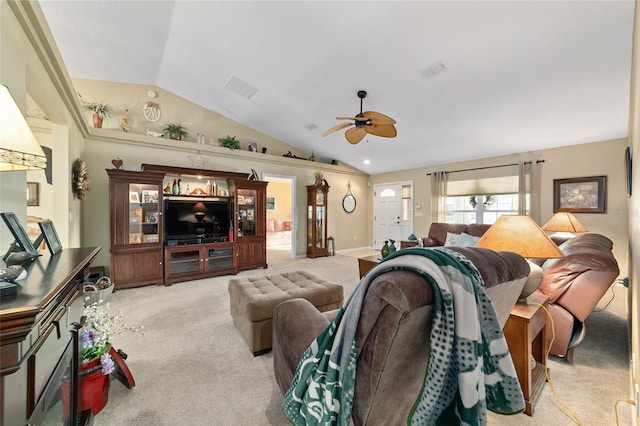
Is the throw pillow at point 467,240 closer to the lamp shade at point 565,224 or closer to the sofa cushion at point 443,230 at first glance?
the sofa cushion at point 443,230

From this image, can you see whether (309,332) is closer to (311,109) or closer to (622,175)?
(311,109)

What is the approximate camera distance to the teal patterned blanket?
2.48 feet

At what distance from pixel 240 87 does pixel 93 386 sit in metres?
4.15

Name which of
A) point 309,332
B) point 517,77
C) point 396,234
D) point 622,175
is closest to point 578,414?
point 309,332

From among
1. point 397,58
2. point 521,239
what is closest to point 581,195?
point 397,58

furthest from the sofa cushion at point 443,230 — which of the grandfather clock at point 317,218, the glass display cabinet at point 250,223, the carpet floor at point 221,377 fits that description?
the glass display cabinet at point 250,223

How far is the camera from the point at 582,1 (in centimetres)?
212

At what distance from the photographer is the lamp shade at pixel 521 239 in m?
1.55

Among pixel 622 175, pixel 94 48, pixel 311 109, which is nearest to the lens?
pixel 94 48

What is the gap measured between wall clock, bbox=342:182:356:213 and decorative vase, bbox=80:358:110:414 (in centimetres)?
619

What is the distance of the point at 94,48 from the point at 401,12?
4.06 m

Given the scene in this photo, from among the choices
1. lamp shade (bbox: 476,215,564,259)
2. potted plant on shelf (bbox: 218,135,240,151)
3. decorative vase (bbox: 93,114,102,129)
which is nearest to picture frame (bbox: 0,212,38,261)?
lamp shade (bbox: 476,215,564,259)

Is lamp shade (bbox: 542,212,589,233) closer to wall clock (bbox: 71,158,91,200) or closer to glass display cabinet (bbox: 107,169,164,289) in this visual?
glass display cabinet (bbox: 107,169,164,289)

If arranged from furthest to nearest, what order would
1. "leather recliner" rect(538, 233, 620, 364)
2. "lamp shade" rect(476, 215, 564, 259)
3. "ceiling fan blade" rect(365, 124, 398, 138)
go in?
"ceiling fan blade" rect(365, 124, 398, 138) < "leather recliner" rect(538, 233, 620, 364) < "lamp shade" rect(476, 215, 564, 259)
